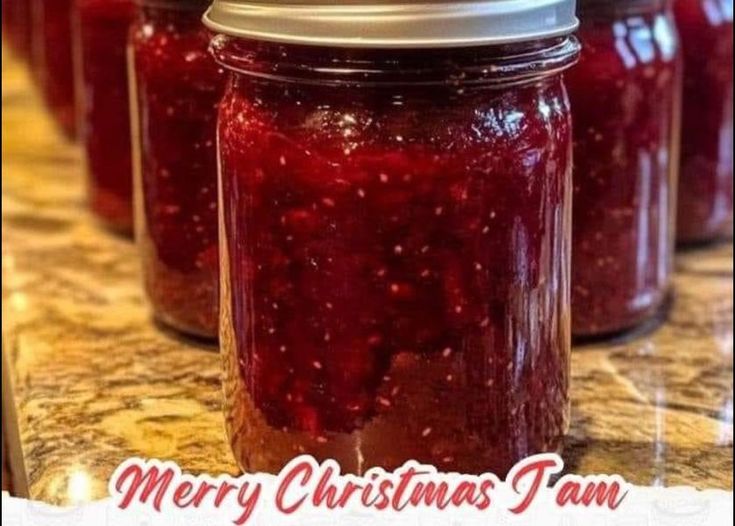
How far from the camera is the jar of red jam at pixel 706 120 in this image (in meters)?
1.00

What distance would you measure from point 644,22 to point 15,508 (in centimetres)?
48

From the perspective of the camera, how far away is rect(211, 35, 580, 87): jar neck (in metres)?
0.59

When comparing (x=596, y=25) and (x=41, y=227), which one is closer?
(x=596, y=25)

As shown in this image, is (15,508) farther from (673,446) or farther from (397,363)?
(673,446)

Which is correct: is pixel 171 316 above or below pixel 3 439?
above

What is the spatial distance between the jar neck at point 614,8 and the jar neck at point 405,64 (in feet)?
0.63

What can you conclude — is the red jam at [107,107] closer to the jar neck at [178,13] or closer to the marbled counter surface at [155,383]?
the marbled counter surface at [155,383]

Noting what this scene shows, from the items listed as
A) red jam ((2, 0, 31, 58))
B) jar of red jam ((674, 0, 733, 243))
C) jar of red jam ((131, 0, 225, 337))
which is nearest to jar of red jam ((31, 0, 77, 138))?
red jam ((2, 0, 31, 58))

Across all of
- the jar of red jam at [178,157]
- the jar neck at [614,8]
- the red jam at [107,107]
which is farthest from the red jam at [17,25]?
the jar neck at [614,8]

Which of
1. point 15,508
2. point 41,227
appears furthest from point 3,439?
point 15,508

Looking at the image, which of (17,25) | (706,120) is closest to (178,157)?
(706,120)

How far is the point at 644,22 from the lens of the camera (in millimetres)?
848

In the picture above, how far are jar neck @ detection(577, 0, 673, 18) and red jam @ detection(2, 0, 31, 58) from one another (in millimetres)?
1032

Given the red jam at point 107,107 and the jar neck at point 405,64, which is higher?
the jar neck at point 405,64
